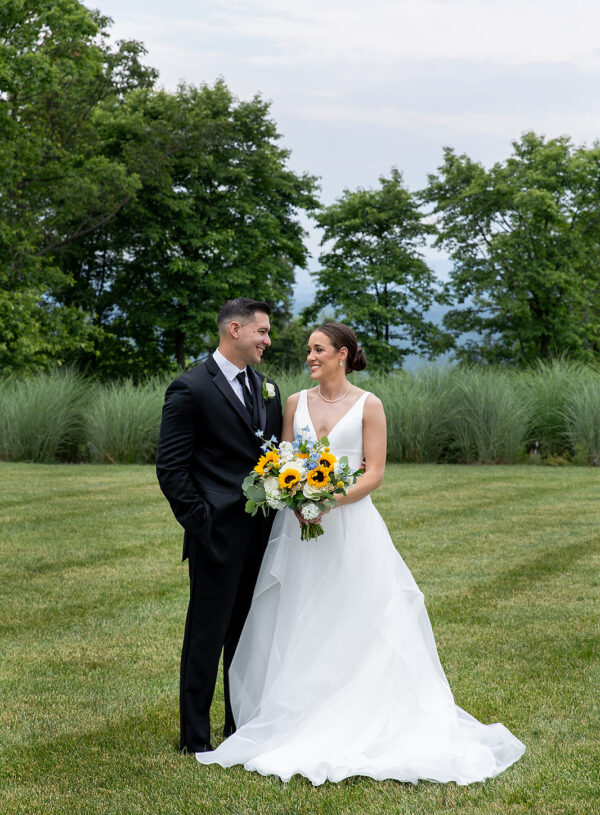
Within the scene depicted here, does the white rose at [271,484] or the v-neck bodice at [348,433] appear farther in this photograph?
the v-neck bodice at [348,433]

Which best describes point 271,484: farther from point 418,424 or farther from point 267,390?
point 418,424

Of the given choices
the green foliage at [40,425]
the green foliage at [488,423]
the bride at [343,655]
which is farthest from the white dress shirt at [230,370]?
the green foliage at [40,425]

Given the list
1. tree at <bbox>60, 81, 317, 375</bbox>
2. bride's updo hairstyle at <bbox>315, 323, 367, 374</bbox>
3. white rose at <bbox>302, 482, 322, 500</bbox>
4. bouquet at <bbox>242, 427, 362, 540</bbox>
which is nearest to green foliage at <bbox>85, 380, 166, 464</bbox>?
bride's updo hairstyle at <bbox>315, 323, 367, 374</bbox>

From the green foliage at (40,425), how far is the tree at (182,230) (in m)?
15.8

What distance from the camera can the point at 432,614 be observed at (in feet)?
24.6

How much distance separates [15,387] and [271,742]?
60.7 ft

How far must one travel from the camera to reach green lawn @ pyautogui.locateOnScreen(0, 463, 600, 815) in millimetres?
4164

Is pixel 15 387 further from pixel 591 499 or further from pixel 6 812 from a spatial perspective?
pixel 6 812

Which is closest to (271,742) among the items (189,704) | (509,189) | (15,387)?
(189,704)

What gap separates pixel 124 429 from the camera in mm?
18812

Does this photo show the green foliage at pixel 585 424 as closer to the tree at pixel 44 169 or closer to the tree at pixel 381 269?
the tree at pixel 44 169

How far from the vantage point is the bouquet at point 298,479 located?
13.8ft

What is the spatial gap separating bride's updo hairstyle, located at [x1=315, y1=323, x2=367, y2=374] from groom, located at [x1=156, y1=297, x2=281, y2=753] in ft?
1.27

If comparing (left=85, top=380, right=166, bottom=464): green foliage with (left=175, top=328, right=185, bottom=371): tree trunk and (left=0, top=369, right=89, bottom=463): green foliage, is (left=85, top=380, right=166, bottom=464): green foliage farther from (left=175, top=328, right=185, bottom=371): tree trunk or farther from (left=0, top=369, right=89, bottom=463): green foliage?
(left=175, top=328, right=185, bottom=371): tree trunk
